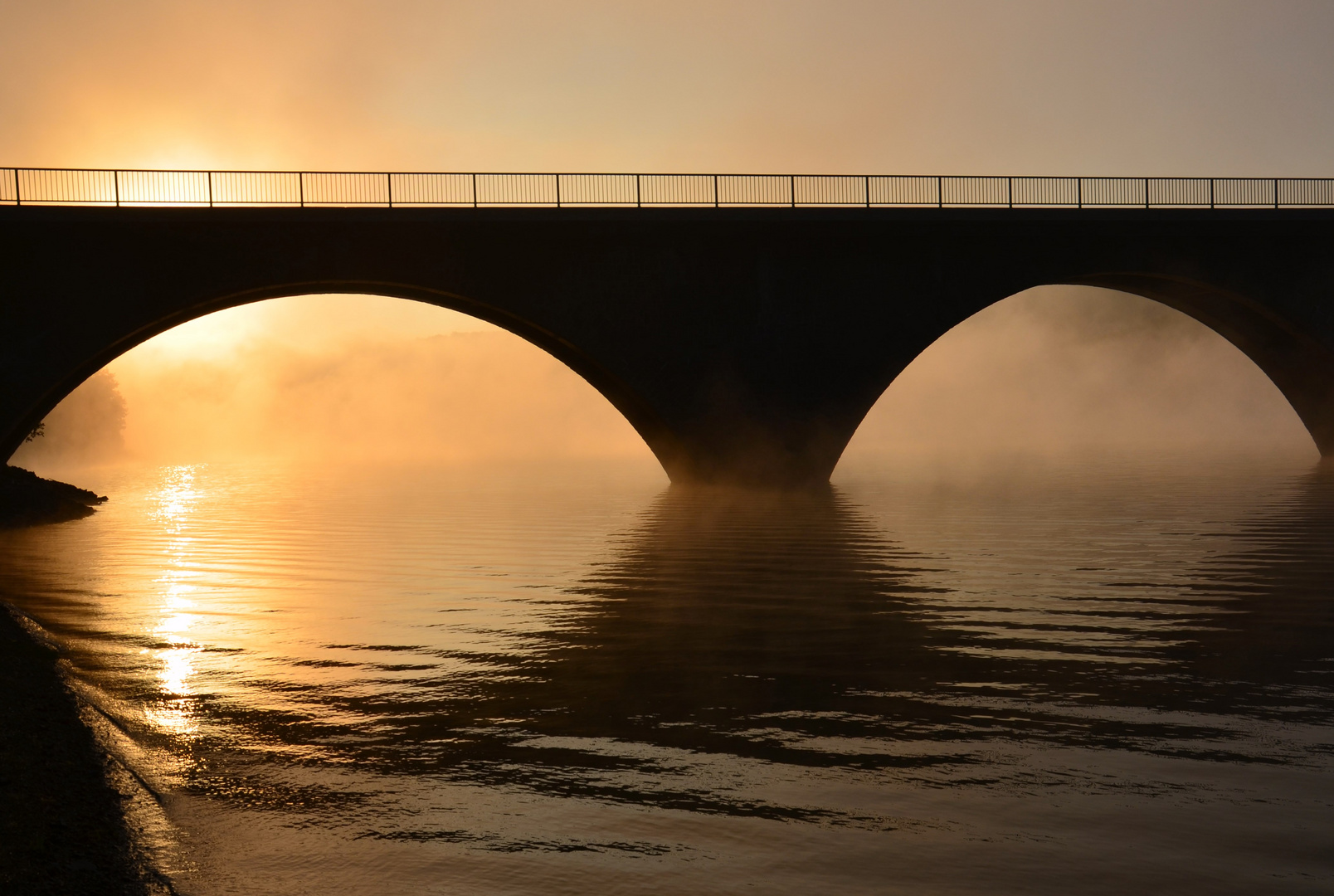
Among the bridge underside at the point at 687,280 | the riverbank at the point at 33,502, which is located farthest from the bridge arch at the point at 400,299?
the riverbank at the point at 33,502

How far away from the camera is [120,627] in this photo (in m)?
12.7

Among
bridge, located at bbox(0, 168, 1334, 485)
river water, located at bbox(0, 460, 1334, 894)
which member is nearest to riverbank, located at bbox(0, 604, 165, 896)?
river water, located at bbox(0, 460, 1334, 894)

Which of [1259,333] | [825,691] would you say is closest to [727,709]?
[825,691]

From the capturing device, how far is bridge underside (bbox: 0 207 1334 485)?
26.5 meters

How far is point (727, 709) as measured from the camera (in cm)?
851

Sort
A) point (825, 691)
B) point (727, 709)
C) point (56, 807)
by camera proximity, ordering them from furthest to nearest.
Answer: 1. point (825, 691)
2. point (727, 709)
3. point (56, 807)

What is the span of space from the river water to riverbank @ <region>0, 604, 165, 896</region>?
0.81ft

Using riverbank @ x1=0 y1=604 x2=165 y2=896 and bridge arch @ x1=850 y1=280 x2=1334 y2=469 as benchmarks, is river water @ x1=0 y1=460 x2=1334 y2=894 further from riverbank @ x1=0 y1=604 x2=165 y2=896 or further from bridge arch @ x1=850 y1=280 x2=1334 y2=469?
bridge arch @ x1=850 y1=280 x2=1334 y2=469

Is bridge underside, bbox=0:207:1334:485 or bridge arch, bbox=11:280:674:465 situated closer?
bridge underside, bbox=0:207:1334:485

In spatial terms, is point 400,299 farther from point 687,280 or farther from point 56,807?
point 56,807

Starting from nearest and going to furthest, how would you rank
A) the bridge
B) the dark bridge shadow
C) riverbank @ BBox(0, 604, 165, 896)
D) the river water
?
1. riverbank @ BBox(0, 604, 165, 896)
2. the river water
3. the dark bridge shadow
4. the bridge

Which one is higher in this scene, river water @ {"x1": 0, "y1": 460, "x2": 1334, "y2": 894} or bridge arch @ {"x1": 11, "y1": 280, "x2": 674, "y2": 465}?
bridge arch @ {"x1": 11, "y1": 280, "x2": 674, "y2": 465}

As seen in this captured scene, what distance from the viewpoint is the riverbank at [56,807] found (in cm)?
528

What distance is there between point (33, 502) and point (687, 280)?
18.4 m
